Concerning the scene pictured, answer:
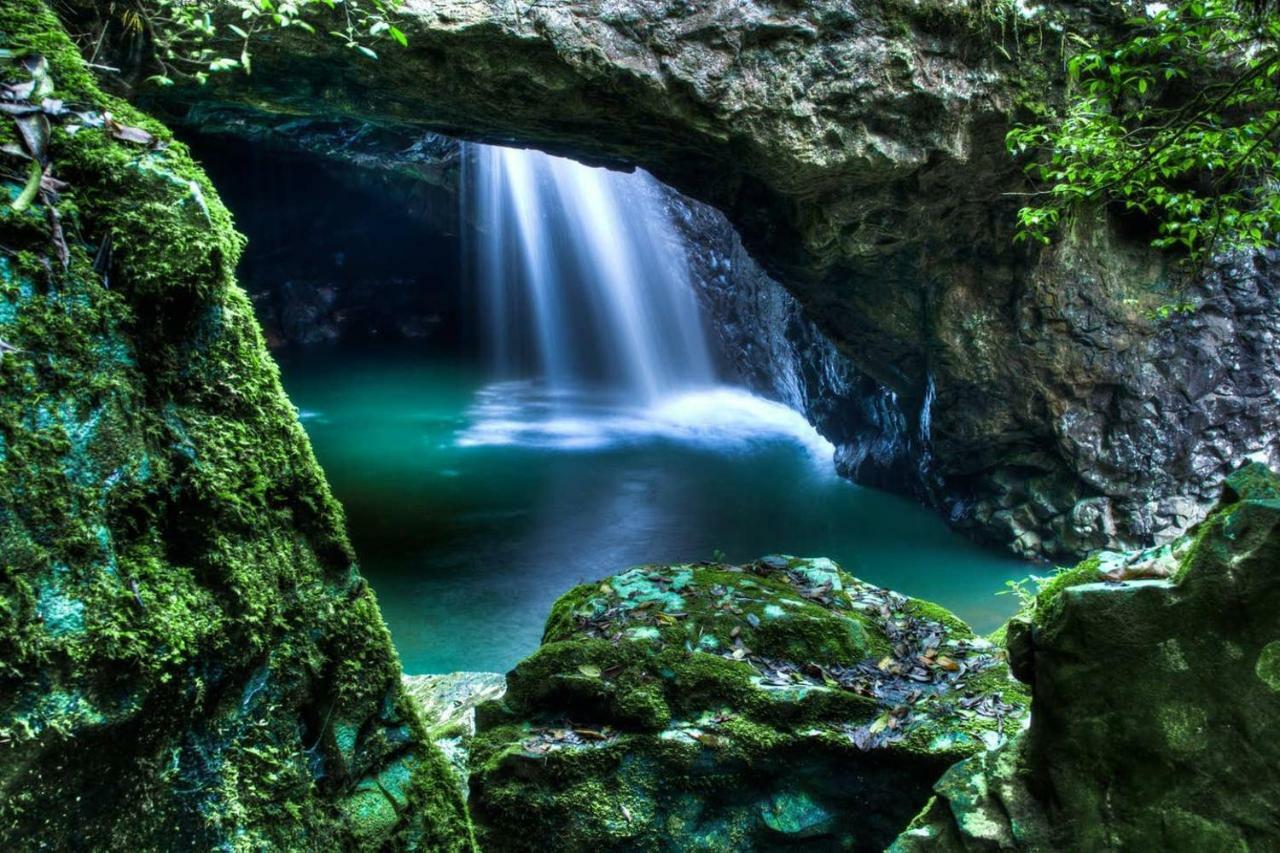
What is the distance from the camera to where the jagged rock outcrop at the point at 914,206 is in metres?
6.79

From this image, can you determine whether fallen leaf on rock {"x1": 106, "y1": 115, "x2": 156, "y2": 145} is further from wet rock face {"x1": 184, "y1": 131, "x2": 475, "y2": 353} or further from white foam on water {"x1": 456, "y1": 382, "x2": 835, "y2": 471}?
wet rock face {"x1": 184, "y1": 131, "x2": 475, "y2": 353}

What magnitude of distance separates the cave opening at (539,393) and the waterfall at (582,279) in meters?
0.07

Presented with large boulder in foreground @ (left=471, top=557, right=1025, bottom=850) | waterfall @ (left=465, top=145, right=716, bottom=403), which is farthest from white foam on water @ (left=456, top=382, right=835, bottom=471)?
large boulder in foreground @ (left=471, top=557, right=1025, bottom=850)

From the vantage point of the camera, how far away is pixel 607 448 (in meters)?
16.0

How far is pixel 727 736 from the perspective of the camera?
3.73m

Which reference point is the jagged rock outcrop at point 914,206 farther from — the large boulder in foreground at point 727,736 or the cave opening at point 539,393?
the large boulder in foreground at point 727,736

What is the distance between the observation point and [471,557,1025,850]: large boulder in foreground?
3635 millimetres

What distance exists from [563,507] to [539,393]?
912 cm

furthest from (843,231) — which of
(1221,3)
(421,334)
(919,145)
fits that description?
(421,334)

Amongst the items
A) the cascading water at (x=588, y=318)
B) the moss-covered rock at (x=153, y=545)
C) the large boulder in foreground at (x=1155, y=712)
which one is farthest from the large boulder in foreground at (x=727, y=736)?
the cascading water at (x=588, y=318)

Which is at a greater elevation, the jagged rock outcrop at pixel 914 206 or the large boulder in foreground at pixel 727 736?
the jagged rock outcrop at pixel 914 206

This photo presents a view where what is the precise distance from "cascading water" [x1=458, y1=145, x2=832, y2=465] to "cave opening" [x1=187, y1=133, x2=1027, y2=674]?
71mm

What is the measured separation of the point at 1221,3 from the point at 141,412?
519cm

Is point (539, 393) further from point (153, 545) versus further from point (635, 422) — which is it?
point (153, 545)
